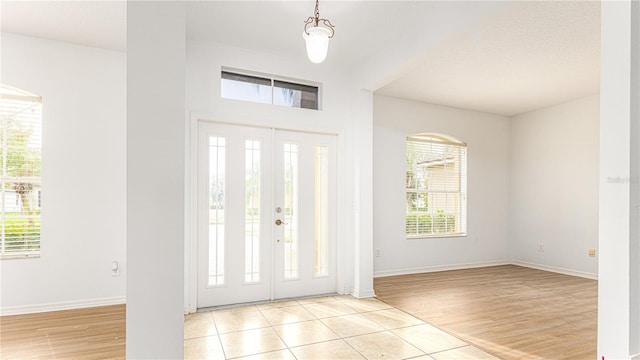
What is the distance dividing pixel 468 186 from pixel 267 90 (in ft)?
13.9

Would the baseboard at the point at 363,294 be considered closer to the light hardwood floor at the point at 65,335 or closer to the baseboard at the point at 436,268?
the baseboard at the point at 436,268

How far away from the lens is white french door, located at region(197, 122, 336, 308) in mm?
3871

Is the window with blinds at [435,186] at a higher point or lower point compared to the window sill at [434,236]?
higher

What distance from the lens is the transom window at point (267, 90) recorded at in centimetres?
403

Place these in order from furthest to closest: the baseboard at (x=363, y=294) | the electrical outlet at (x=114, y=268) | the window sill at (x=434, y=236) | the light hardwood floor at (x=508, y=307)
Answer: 1. the window sill at (x=434, y=236)
2. the baseboard at (x=363, y=294)
3. the electrical outlet at (x=114, y=268)
4. the light hardwood floor at (x=508, y=307)

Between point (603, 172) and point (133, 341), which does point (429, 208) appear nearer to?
point (603, 172)

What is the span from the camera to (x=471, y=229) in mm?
6297

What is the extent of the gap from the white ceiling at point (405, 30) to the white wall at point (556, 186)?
126cm

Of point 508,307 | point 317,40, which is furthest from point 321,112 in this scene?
point 508,307

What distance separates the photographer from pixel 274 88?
4.23 metres

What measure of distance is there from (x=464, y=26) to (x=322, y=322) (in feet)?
9.86

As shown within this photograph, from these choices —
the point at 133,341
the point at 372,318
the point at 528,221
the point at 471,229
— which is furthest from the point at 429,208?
the point at 133,341

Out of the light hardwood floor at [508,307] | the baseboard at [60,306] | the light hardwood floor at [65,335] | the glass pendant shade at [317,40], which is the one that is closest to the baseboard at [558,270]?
the light hardwood floor at [508,307]

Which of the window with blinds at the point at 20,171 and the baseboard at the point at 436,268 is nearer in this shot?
the window with blinds at the point at 20,171
